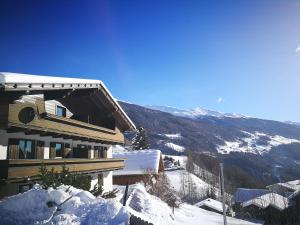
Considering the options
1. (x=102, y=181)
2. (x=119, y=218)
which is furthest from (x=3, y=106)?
(x=102, y=181)

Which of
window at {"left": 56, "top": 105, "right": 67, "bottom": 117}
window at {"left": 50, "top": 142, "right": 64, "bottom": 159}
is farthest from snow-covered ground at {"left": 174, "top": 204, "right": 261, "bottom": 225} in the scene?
window at {"left": 56, "top": 105, "right": 67, "bottom": 117}

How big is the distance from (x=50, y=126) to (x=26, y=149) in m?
1.94

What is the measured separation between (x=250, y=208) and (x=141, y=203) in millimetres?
52586

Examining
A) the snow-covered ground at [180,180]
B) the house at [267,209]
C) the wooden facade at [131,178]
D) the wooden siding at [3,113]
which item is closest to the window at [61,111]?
the wooden siding at [3,113]

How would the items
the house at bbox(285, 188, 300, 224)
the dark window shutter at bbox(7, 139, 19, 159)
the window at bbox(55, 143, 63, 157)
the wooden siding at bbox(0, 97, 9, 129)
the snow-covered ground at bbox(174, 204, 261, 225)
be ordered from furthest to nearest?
1. the house at bbox(285, 188, 300, 224)
2. the snow-covered ground at bbox(174, 204, 261, 225)
3. the window at bbox(55, 143, 63, 157)
4. the dark window shutter at bbox(7, 139, 19, 159)
5. the wooden siding at bbox(0, 97, 9, 129)

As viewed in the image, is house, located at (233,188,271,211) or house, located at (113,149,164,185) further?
house, located at (233,188,271,211)

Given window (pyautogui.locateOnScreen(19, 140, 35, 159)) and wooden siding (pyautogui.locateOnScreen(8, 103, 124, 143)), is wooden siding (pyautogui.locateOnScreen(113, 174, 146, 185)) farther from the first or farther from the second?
window (pyautogui.locateOnScreen(19, 140, 35, 159))

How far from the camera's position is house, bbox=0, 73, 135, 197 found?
42.8 ft

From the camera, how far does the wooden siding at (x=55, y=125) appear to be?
519 inches

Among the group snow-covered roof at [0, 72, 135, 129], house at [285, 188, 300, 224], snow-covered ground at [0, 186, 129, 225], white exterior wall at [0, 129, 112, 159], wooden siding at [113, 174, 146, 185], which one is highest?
snow-covered roof at [0, 72, 135, 129]

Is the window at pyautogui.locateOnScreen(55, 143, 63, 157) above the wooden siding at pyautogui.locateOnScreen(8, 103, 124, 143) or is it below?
below

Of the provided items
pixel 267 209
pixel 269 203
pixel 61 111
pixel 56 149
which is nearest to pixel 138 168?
pixel 61 111

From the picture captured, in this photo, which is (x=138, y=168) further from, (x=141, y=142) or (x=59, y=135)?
(x=141, y=142)

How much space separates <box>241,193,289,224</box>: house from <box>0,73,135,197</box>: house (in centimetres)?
4584
